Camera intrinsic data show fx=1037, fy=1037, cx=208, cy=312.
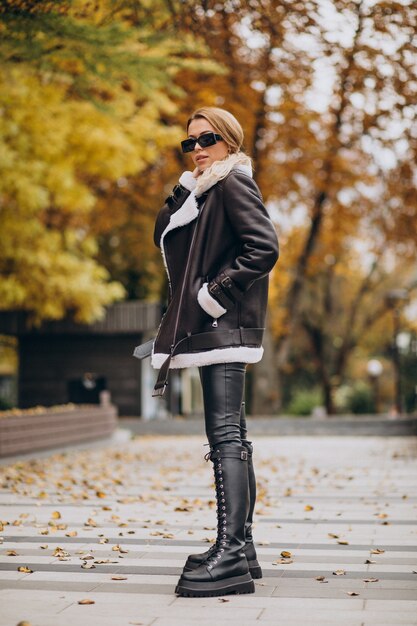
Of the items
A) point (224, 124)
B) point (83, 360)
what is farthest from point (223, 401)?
point (83, 360)

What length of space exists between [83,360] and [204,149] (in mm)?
25474

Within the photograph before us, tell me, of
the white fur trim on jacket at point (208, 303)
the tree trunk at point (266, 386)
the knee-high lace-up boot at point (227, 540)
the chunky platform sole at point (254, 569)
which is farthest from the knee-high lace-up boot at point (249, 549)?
the tree trunk at point (266, 386)

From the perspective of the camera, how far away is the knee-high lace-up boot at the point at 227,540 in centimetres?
442

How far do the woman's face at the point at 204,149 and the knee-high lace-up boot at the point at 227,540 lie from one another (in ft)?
4.33

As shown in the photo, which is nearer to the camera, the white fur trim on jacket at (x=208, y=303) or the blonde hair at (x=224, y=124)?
the white fur trim on jacket at (x=208, y=303)

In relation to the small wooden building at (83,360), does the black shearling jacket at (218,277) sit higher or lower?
lower

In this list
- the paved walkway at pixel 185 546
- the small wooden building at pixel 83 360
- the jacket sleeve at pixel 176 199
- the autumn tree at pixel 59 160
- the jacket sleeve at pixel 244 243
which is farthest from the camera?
the small wooden building at pixel 83 360

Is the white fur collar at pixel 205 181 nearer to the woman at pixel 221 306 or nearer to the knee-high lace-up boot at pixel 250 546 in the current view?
the woman at pixel 221 306

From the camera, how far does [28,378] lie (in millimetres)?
30391

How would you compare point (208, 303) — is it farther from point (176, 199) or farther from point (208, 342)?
point (176, 199)

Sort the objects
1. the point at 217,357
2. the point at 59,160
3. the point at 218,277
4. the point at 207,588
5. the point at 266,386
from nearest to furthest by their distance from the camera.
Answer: the point at 207,588
the point at 218,277
the point at 217,357
the point at 59,160
the point at 266,386

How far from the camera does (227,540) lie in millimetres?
4523

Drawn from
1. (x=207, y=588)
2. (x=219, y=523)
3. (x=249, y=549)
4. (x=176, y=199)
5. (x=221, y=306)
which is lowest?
(x=207, y=588)

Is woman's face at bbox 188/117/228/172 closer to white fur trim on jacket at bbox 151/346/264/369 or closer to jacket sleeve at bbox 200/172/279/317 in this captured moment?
jacket sleeve at bbox 200/172/279/317
